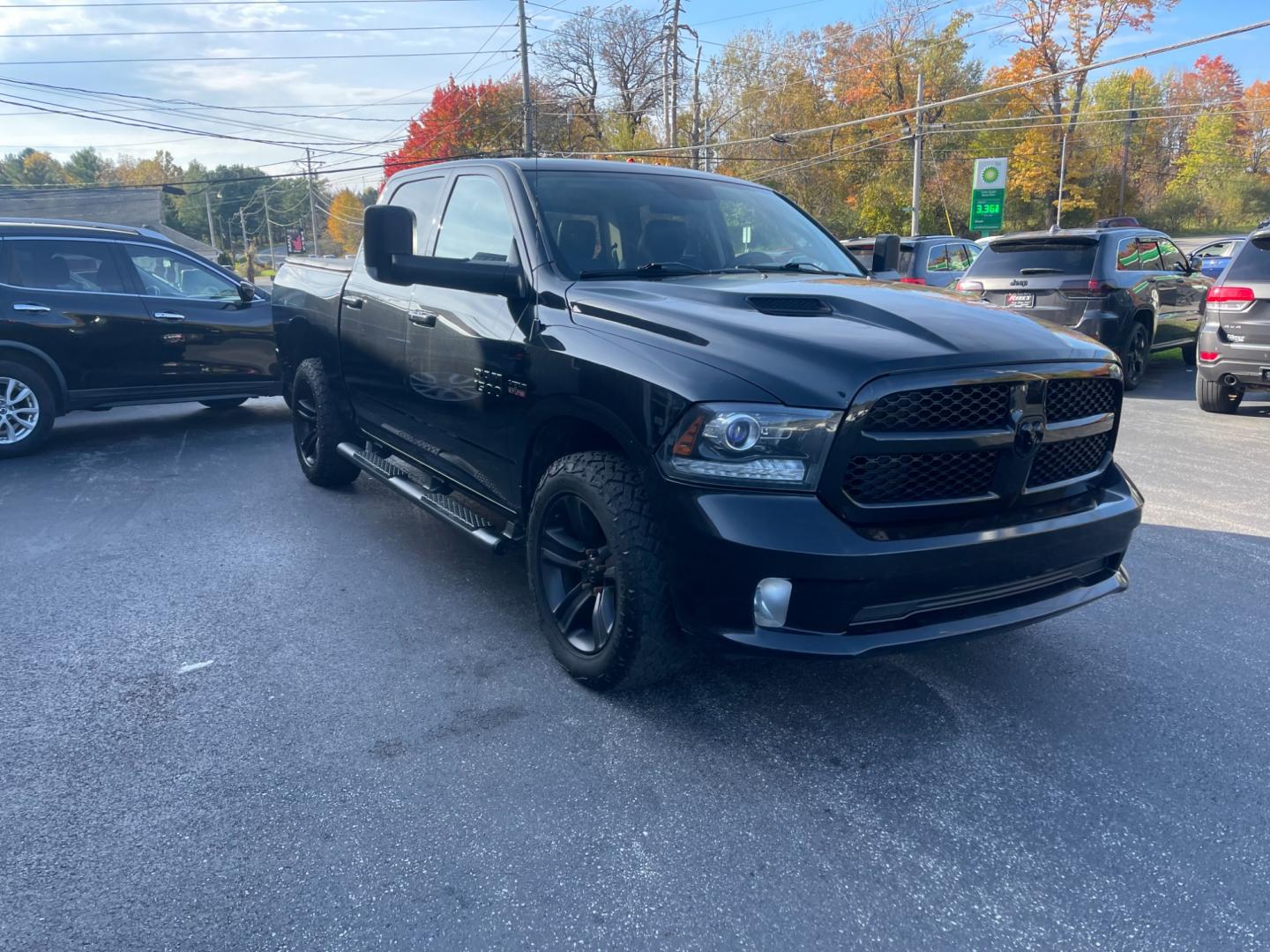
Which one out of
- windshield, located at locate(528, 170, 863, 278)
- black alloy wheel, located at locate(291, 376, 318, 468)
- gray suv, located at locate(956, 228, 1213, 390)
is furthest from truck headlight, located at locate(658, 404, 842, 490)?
gray suv, located at locate(956, 228, 1213, 390)

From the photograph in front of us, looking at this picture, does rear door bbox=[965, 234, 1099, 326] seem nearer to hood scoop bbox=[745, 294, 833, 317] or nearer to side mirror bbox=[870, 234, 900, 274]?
side mirror bbox=[870, 234, 900, 274]

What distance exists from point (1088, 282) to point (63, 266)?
990cm

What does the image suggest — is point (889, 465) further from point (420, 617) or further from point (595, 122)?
point (595, 122)

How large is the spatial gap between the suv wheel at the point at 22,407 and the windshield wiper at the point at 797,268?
6.36 meters

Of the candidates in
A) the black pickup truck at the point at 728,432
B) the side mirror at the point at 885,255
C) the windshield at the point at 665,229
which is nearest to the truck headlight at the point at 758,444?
the black pickup truck at the point at 728,432

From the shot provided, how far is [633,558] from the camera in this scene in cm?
296

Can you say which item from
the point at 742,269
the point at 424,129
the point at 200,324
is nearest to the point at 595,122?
the point at 424,129

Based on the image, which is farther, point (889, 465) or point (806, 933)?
point (889, 465)

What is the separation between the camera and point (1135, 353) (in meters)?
10.6

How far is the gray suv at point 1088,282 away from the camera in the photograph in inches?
389

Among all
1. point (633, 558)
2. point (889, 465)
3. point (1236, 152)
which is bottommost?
point (633, 558)

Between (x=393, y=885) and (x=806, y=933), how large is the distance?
1049 millimetres

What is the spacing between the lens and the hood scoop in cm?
320

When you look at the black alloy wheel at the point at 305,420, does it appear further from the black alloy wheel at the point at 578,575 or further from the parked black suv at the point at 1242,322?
the parked black suv at the point at 1242,322
